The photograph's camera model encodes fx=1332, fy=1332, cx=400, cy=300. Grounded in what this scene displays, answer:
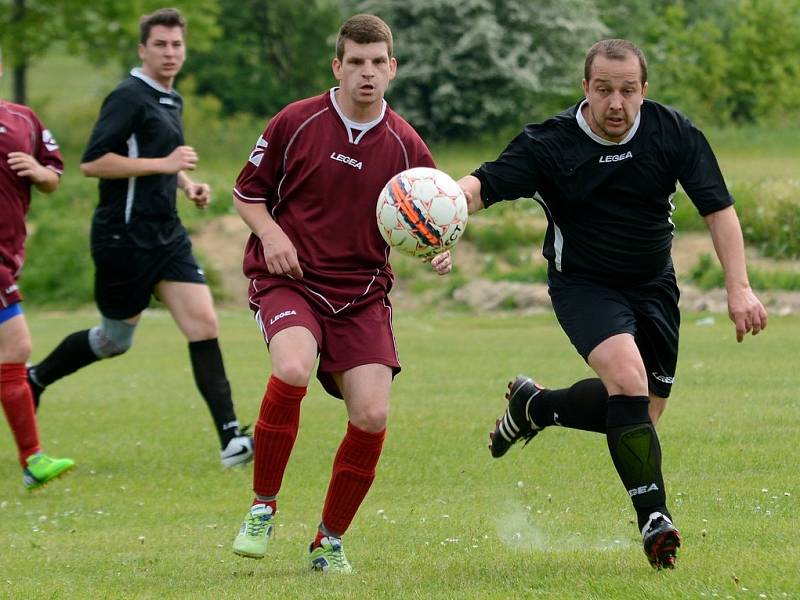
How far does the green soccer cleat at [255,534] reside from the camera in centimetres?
588

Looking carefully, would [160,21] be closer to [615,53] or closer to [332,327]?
[332,327]

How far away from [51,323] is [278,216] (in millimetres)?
15739

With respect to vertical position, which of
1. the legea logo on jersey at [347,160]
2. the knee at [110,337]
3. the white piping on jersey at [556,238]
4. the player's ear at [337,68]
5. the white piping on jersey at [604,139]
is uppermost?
the player's ear at [337,68]

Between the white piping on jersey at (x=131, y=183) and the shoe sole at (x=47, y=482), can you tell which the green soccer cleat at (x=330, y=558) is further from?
the white piping on jersey at (x=131, y=183)

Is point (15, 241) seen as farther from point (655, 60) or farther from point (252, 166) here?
point (655, 60)

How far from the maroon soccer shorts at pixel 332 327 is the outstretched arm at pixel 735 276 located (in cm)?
156

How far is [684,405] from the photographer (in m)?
10.7

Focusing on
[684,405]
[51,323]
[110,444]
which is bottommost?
[51,323]

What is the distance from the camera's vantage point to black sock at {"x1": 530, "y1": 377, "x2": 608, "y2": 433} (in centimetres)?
684

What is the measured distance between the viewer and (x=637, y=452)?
18.8 feet

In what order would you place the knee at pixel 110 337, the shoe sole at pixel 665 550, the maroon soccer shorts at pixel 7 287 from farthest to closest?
1. the knee at pixel 110 337
2. the maroon soccer shorts at pixel 7 287
3. the shoe sole at pixel 665 550

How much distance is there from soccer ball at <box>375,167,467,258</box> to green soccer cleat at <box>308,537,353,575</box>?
54.7 inches

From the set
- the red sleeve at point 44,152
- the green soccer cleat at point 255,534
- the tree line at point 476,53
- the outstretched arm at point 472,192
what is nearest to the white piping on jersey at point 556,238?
the outstretched arm at point 472,192

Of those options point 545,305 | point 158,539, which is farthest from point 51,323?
point 158,539
